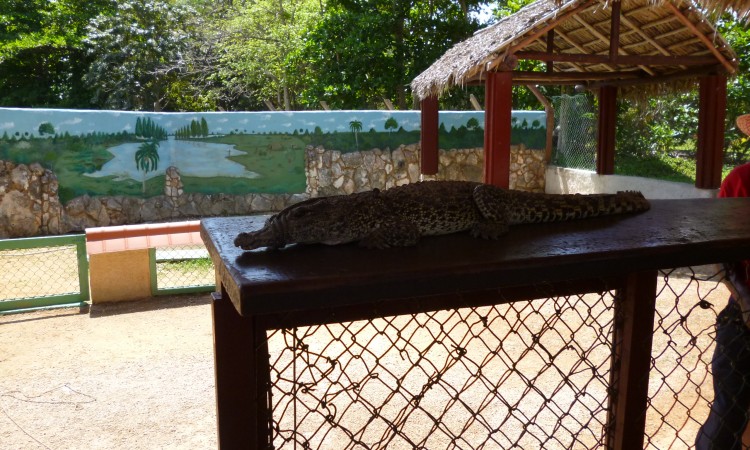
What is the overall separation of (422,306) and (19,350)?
16.3 feet

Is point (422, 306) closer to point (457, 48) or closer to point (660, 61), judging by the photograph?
point (660, 61)

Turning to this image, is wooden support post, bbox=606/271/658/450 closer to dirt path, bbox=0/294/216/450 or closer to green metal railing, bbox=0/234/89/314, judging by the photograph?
dirt path, bbox=0/294/216/450

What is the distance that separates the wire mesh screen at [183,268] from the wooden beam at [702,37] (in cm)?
622

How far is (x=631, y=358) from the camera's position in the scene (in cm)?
138

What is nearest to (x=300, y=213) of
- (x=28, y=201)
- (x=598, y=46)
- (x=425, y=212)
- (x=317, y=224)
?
(x=317, y=224)

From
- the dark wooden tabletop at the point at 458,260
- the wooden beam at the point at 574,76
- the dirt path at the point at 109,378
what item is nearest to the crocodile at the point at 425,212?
the dark wooden tabletop at the point at 458,260

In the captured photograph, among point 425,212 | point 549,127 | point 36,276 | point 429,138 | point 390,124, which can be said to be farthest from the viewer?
point 549,127

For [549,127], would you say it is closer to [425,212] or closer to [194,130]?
[194,130]

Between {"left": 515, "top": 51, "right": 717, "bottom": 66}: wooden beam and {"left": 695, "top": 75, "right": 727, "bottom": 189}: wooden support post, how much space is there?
36 cm

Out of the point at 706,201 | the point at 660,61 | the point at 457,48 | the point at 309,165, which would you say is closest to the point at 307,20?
the point at 309,165

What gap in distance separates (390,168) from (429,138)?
165 centimetres

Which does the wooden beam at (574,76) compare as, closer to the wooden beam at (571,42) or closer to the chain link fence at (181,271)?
the wooden beam at (571,42)

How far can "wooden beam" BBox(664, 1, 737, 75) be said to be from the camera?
7133 mm

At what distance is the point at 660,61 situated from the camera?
754cm
